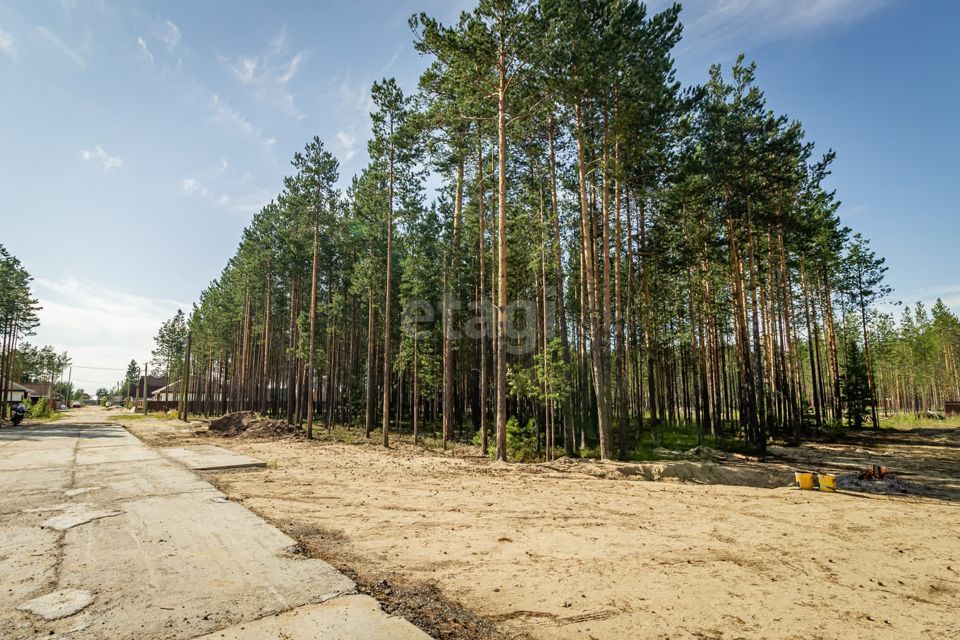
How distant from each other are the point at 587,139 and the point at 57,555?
1802 cm

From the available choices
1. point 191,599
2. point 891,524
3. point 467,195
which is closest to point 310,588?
point 191,599

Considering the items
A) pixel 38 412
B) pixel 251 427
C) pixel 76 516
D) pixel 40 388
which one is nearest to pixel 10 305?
pixel 38 412

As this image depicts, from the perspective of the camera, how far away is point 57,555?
4.80m

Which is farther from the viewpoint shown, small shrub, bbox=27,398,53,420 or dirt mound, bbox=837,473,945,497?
small shrub, bbox=27,398,53,420

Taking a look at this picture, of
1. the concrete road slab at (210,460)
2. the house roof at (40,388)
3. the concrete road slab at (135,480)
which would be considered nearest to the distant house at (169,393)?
the house roof at (40,388)

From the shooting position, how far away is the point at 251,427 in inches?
1004

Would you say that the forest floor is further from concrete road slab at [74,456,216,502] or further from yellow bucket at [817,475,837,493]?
concrete road slab at [74,456,216,502]

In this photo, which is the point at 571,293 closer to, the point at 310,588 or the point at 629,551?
the point at 629,551

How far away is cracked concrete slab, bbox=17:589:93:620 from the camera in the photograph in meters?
3.46

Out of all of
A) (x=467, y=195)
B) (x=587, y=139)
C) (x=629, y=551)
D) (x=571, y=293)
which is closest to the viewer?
(x=629, y=551)

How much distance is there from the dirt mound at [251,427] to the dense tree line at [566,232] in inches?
113

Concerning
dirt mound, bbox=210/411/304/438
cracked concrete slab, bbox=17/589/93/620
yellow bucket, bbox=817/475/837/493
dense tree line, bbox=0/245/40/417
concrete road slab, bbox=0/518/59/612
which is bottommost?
dirt mound, bbox=210/411/304/438

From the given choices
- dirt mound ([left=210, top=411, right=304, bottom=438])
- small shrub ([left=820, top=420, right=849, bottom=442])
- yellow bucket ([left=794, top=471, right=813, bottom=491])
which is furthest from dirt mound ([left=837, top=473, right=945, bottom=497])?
dirt mound ([left=210, top=411, right=304, bottom=438])

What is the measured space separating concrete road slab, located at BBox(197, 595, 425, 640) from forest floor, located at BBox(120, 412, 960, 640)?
0.26 m
